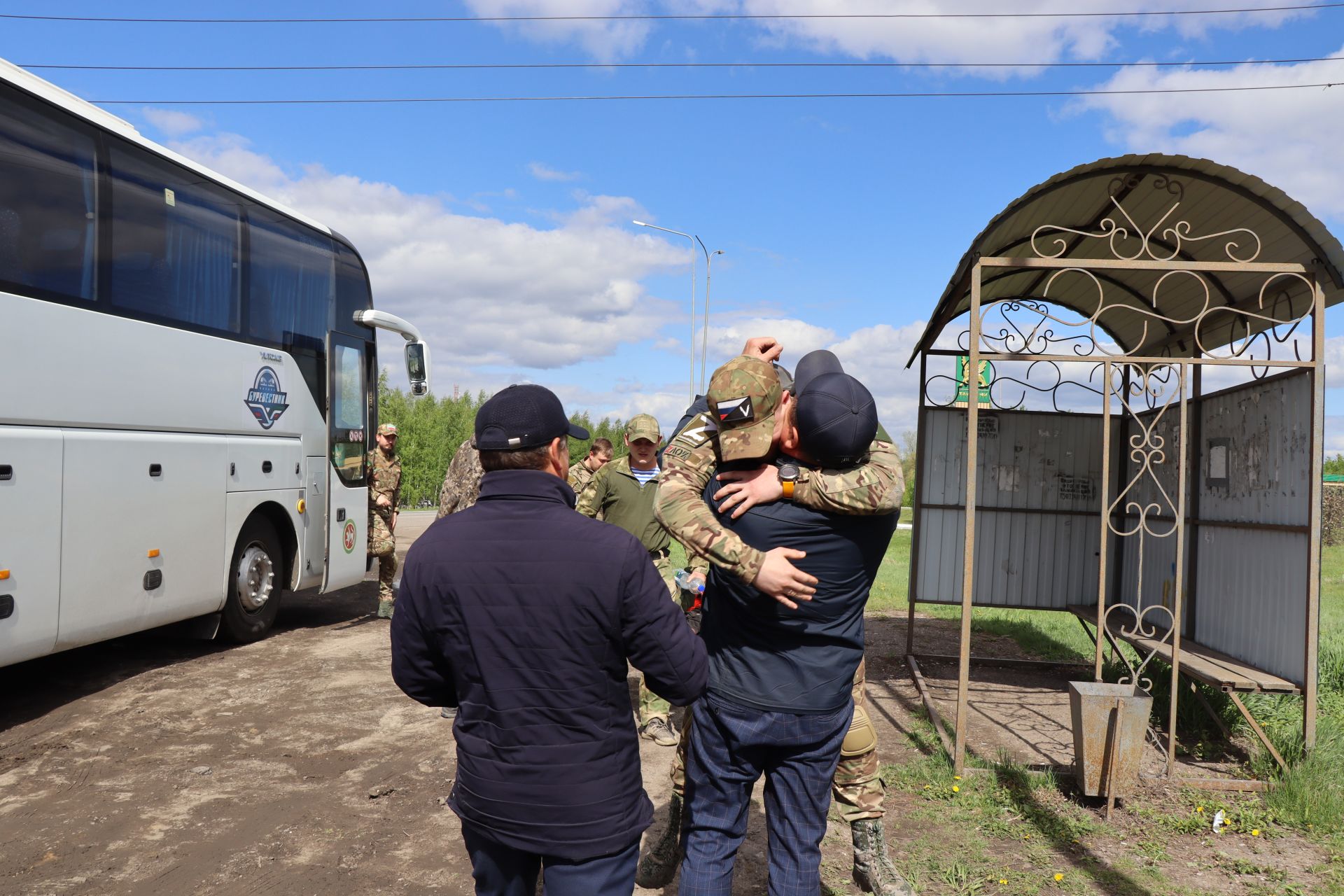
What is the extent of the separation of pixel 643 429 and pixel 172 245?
3786 millimetres

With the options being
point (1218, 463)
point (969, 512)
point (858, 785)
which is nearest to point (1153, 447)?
point (1218, 463)

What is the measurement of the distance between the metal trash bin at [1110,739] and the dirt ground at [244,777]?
87 cm

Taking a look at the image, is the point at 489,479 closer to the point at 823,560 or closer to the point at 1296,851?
the point at 823,560

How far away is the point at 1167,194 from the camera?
5.65 metres

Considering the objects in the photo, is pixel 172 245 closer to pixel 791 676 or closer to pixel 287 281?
pixel 287 281

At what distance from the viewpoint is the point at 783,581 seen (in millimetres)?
2572

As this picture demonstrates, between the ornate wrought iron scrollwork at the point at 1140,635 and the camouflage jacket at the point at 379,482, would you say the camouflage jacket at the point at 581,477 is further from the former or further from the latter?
the camouflage jacket at the point at 379,482

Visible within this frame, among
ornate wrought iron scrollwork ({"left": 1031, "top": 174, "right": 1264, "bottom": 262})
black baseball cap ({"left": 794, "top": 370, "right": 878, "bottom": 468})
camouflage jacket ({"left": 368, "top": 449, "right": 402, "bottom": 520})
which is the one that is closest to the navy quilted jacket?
black baseball cap ({"left": 794, "top": 370, "right": 878, "bottom": 468})

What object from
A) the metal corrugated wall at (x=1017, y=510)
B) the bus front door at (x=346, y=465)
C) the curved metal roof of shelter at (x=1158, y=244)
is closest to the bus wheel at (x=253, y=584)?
the bus front door at (x=346, y=465)

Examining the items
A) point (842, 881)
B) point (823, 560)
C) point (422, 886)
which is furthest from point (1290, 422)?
point (422, 886)

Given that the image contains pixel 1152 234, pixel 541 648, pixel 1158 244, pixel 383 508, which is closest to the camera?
pixel 541 648

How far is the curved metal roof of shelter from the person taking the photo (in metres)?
4.97

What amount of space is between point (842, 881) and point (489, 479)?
250 centimetres

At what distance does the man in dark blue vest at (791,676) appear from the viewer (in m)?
Answer: 2.71
